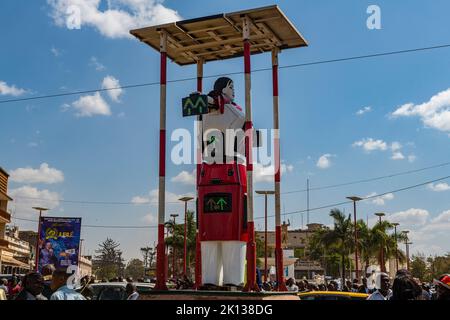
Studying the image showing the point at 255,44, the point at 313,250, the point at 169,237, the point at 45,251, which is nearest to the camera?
the point at 255,44

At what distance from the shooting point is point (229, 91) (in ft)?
34.8

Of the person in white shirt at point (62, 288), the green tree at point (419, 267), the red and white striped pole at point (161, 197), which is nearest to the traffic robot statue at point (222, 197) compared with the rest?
the red and white striped pole at point (161, 197)

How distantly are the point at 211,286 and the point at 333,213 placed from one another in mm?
40194

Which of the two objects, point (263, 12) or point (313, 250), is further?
point (313, 250)

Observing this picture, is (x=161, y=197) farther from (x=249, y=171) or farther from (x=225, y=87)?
(x=225, y=87)

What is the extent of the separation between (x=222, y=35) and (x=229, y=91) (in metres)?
1.29

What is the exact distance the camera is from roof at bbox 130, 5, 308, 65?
10236 millimetres

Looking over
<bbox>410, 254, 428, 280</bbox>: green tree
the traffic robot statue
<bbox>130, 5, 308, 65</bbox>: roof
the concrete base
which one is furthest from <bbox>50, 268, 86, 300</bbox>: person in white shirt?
<bbox>410, 254, 428, 280</bbox>: green tree

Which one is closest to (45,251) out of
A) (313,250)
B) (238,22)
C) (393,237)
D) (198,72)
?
(198,72)

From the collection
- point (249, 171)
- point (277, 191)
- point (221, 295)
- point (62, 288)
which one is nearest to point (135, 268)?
point (277, 191)

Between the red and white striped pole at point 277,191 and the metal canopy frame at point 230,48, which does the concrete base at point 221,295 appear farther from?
the red and white striped pole at point 277,191

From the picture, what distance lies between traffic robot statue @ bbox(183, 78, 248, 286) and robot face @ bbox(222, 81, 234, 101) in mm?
221

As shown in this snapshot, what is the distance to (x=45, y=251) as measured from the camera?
29344 mm

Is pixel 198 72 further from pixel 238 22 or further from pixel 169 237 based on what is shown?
pixel 169 237
